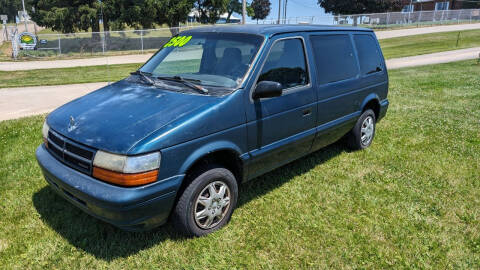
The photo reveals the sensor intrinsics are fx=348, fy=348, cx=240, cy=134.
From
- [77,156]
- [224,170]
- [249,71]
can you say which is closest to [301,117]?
[249,71]

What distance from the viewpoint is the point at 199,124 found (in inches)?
116

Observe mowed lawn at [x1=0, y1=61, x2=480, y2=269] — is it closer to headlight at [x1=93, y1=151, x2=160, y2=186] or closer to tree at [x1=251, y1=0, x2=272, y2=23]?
headlight at [x1=93, y1=151, x2=160, y2=186]

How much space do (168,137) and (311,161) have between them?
9.34 ft

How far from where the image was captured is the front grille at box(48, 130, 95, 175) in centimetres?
281

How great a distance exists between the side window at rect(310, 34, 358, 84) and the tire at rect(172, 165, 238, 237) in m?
1.78

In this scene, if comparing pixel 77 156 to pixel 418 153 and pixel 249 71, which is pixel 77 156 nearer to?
pixel 249 71

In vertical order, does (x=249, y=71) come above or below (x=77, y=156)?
above

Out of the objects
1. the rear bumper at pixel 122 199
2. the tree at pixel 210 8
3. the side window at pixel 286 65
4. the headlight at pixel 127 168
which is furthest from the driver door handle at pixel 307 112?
the tree at pixel 210 8

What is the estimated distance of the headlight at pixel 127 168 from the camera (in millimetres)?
2619

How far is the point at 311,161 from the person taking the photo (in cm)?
507

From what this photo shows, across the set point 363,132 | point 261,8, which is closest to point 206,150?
point 363,132

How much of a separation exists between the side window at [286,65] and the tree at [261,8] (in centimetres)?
9391

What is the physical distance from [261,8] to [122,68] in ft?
273

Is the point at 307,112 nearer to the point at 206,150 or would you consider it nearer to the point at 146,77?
the point at 206,150
